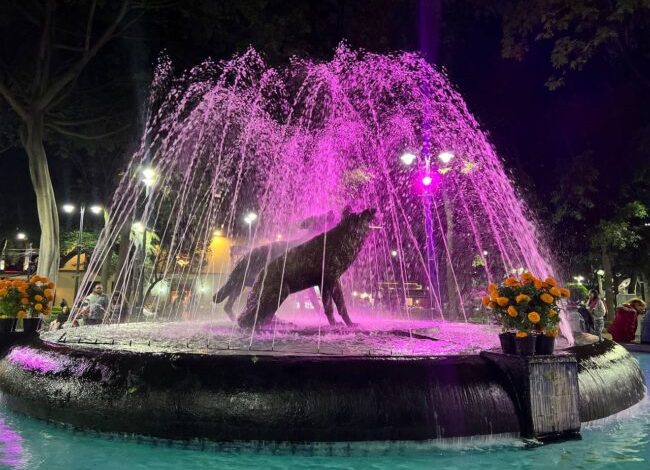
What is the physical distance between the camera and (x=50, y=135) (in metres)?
21.5

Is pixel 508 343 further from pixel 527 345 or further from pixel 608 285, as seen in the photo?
pixel 608 285

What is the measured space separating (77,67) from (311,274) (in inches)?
470

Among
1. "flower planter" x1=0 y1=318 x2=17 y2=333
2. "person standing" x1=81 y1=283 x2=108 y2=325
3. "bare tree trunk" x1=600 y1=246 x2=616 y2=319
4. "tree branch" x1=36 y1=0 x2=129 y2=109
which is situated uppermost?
"tree branch" x1=36 y1=0 x2=129 y2=109

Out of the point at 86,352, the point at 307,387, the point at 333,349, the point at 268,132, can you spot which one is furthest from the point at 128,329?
the point at 268,132

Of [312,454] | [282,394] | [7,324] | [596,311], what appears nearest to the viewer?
[312,454]

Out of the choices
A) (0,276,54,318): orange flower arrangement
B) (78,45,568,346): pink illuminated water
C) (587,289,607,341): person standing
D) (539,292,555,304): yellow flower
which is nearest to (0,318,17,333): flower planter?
(0,276,54,318): orange flower arrangement

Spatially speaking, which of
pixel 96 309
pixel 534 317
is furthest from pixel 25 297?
pixel 534 317

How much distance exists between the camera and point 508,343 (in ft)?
21.6

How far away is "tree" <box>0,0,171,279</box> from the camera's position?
16.8 meters

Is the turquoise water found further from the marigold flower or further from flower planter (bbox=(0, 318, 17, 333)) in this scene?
flower planter (bbox=(0, 318, 17, 333))

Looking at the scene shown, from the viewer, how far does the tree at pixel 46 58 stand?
16.8m

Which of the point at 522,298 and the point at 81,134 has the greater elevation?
the point at 81,134

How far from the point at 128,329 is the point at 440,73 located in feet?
54.3

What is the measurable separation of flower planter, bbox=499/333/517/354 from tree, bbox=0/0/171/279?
13.5m
